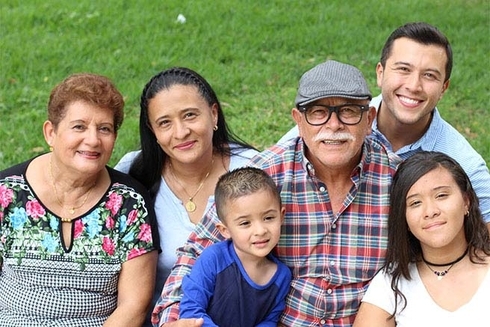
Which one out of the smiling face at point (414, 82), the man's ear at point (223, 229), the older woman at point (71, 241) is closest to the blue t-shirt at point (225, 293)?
the man's ear at point (223, 229)

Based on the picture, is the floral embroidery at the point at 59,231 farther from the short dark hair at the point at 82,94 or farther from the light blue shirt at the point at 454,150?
the light blue shirt at the point at 454,150

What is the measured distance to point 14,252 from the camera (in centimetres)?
374

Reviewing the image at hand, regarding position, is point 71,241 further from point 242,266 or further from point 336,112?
point 336,112

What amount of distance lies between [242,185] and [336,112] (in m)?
0.54

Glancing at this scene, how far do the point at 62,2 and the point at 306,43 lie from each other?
3113 mm

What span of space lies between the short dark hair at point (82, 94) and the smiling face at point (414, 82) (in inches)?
60.9

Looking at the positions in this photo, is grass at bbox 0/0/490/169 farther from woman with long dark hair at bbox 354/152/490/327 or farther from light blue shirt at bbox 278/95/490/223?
woman with long dark hair at bbox 354/152/490/327

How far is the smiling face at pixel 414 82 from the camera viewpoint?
4.16 metres

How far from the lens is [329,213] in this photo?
3.54 m

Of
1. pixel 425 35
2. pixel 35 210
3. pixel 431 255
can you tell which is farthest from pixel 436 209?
pixel 35 210

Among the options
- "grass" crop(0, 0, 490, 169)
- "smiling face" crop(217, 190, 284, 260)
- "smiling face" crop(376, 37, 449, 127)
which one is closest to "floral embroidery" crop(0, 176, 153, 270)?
"smiling face" crop(217, 190, 284, 260)

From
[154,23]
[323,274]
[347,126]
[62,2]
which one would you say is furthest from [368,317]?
[62,2]

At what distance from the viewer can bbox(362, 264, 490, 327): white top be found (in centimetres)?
331

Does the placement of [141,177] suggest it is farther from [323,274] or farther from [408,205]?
[408,205]
